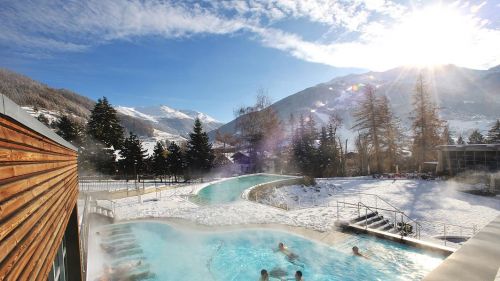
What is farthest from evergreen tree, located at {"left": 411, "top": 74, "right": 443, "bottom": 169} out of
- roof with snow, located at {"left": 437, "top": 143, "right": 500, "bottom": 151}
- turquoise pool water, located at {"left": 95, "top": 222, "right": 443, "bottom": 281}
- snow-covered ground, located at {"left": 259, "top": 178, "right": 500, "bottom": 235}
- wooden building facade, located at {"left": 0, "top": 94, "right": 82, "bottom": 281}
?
wooden building facade, located at {"left": 0, "top": 94, "right": 82, "bottom": 281}

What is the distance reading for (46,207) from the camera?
2.82m

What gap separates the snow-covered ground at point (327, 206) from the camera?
15.4m

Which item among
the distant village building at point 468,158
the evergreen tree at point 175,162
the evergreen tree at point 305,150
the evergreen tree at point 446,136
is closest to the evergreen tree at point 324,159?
the evergreen tree at point 305,150

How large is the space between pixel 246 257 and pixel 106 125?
36.3 m

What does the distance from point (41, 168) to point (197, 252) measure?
10.8 m

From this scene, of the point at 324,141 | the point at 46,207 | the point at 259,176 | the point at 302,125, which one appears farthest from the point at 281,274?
the point at 302,125

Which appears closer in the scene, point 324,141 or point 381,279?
point 381,279

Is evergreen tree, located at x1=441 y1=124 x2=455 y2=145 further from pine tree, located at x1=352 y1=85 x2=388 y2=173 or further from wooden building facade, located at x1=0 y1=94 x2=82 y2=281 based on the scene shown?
wooden building facade, located at x1=0 y1=94 x2=82 y2=281

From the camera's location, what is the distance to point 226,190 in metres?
25.2

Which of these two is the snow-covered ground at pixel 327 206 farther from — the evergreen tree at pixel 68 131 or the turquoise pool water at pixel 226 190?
the evergreen tree at pixel 68 131

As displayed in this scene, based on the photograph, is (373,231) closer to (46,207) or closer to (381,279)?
(381,279)

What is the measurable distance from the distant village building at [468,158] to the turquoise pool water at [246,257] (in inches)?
780

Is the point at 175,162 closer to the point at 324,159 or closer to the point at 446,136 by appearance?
the point at 324,159

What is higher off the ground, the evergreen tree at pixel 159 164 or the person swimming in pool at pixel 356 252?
the evergreen tree at pixel 159 164
